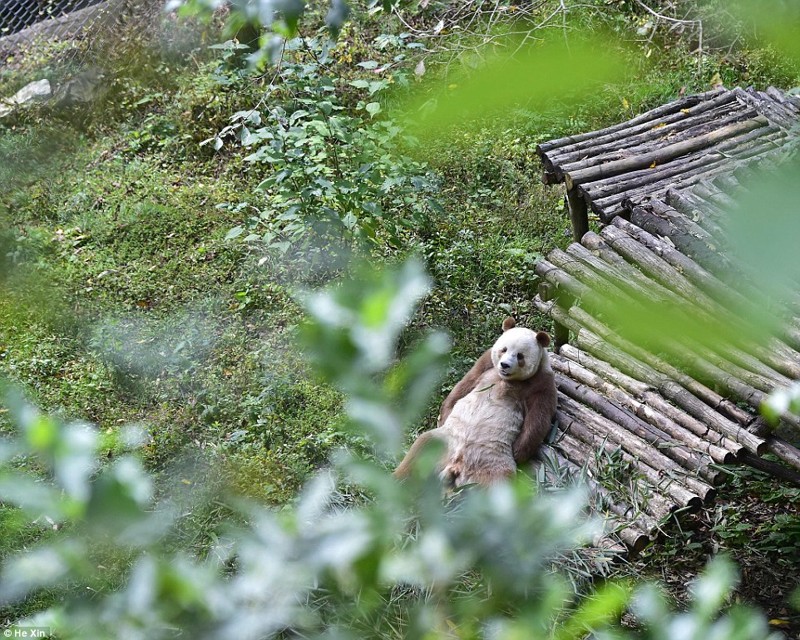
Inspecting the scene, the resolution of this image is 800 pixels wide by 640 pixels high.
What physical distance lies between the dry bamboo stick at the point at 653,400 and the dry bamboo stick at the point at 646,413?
0.02 meters

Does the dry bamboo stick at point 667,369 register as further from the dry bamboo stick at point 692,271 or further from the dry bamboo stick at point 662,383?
the dry bamboo stick at point 692,271

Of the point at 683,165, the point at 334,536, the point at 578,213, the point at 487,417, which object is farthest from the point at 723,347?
the point at 334,536

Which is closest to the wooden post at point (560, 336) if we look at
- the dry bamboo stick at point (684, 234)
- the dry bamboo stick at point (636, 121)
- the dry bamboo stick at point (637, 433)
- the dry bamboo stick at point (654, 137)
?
the dry bamboo stick at point (637, 433)

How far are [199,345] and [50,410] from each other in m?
1.20

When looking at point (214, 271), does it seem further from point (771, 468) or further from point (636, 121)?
point (771, 468)

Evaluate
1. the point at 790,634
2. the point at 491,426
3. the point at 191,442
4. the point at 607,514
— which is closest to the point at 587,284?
the point at 491,426

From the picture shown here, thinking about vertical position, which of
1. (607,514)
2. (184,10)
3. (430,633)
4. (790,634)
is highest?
(184,10)

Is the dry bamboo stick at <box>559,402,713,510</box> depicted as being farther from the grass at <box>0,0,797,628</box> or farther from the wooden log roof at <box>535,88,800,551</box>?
the grass at <box>0,0,797,628</box>

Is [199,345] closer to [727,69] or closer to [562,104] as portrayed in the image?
[562,104]

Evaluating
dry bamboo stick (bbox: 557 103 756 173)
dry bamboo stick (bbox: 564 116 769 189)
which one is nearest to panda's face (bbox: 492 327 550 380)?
dry bamboo stick (bbox: 564 116 769 189)

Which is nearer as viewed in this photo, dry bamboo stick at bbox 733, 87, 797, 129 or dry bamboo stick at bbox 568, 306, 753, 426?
dry bamboo stick at bbox 568, 306, 753, 426

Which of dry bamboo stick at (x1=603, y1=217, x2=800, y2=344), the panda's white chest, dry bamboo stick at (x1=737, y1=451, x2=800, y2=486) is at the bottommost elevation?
dry bamboo stick at (x1=737, y1=451, x2=800, y2=486)

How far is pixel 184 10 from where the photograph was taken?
5.29 feet

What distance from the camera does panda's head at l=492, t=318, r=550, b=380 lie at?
14.1 feet
